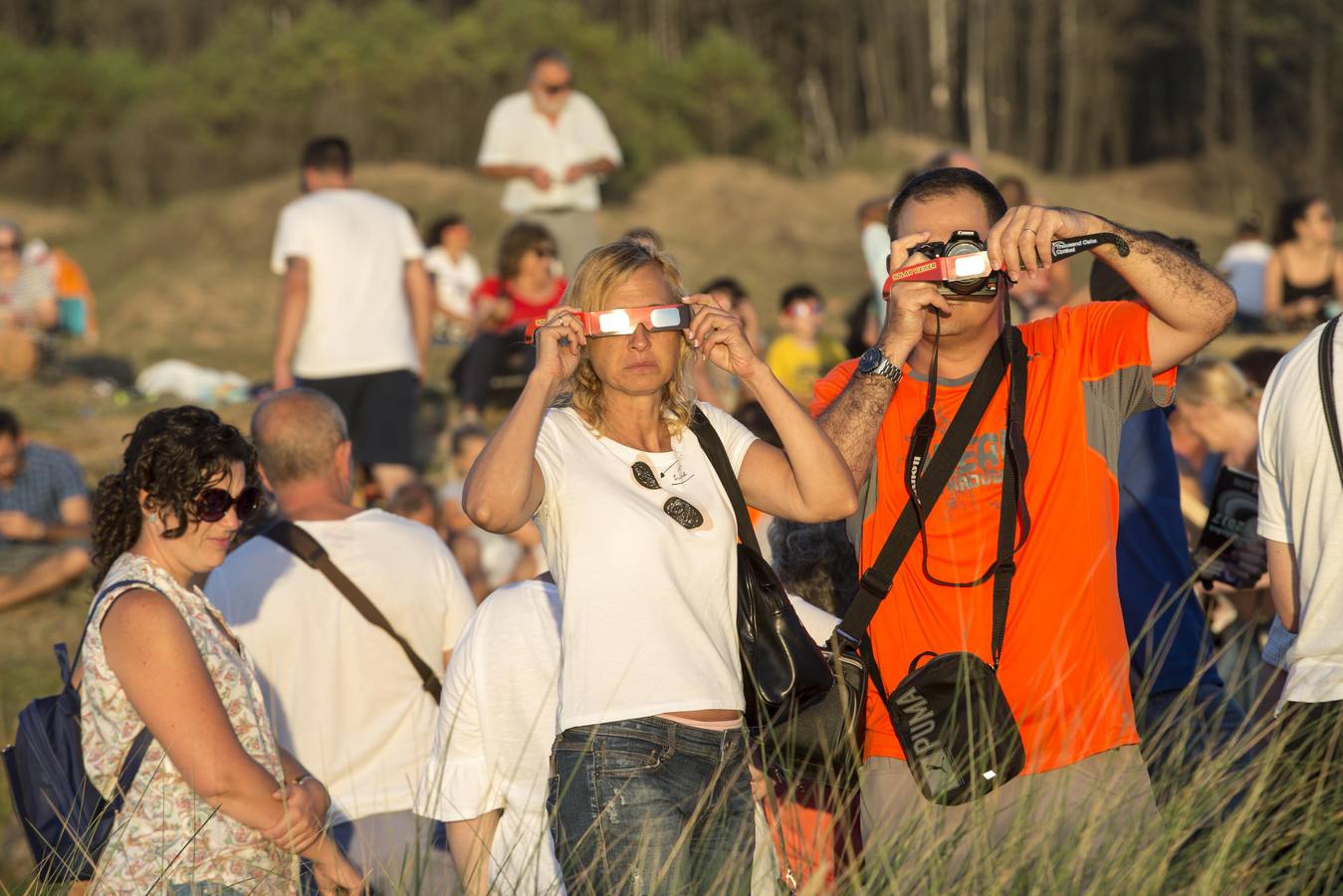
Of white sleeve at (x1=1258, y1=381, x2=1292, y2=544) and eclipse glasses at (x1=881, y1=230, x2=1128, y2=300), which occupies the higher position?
eclipse glasses at (x1=881, y1=230, x2=1128, y2=300)

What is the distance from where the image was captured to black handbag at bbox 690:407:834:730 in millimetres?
3365

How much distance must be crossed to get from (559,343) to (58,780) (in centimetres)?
159

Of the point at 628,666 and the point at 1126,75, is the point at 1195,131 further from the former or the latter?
the point at 628,666

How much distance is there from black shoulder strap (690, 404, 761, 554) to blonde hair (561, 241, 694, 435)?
3cm

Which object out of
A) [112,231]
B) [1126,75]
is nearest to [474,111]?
[112,231]

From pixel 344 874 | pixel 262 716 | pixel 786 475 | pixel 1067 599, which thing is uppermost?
pixel 786 475

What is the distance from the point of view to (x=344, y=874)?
3.78 metres

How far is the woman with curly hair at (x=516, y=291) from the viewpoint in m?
9.88

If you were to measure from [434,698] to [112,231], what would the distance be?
2564 cm

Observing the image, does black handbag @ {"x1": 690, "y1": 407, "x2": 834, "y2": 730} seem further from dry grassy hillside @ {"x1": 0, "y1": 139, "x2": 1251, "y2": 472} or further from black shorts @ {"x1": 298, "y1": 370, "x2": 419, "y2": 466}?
dry grassy hillside @ {"x1": 0, "y1": 139, "x2": 1251, "y2": 472}

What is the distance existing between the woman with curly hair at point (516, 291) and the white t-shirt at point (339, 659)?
5.04 metres

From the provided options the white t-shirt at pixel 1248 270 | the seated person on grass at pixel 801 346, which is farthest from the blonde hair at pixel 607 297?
the white t-shirt at pixel 1248 270

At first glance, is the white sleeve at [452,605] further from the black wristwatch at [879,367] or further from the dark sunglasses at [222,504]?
the black wristwatch at [879,367]

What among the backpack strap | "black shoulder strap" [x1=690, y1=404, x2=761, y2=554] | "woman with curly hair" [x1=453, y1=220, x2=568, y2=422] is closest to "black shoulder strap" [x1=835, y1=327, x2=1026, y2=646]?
"black shoulder strap" [x1=690, y1=404, x2=761, y2=554]
